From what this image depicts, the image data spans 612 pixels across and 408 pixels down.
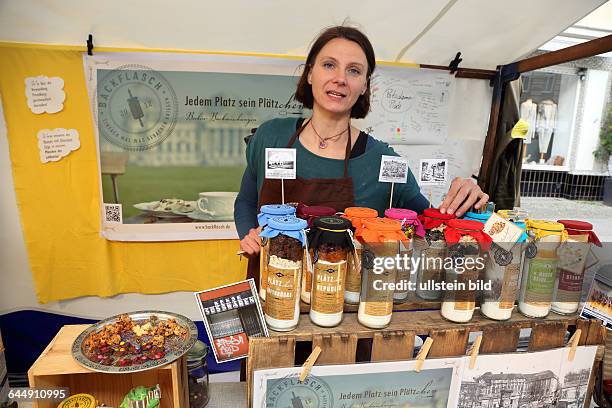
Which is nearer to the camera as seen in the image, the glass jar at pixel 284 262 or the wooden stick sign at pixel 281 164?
the glass jar at pixel 284 262

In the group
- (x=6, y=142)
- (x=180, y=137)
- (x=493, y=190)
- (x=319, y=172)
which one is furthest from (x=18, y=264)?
(x=493, y=190)

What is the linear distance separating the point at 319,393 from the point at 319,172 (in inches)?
31.6

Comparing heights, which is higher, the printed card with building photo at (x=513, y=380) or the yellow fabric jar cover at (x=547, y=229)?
the yellow fabric jar cover at (x=547, y=229)

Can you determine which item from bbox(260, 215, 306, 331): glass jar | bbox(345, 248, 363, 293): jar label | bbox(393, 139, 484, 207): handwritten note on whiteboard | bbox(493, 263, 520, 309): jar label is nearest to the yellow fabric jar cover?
→ bbox(493, 263, 520, 309): jar label

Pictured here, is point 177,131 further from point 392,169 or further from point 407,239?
point 407,239

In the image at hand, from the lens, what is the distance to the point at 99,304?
243 centimetres

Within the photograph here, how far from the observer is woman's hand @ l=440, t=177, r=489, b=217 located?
3.49ft

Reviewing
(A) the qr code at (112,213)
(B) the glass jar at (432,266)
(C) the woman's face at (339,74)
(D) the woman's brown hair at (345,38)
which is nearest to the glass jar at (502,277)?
(B) the glass jar at (432,266)

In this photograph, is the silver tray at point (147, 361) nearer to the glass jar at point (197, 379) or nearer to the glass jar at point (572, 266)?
the glass jar at point (197, 379)

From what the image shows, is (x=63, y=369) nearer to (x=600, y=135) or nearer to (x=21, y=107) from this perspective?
(x=21, y=107)

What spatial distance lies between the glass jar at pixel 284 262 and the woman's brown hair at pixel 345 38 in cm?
84

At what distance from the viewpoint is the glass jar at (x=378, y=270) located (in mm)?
852

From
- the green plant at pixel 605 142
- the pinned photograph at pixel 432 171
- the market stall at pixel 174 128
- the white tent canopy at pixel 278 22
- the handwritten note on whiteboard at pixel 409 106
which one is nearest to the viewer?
the pinned photograph at pixel 432 171

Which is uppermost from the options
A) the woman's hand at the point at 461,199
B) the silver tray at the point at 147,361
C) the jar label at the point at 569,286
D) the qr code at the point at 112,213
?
the woman's hand at the point at 461,199
